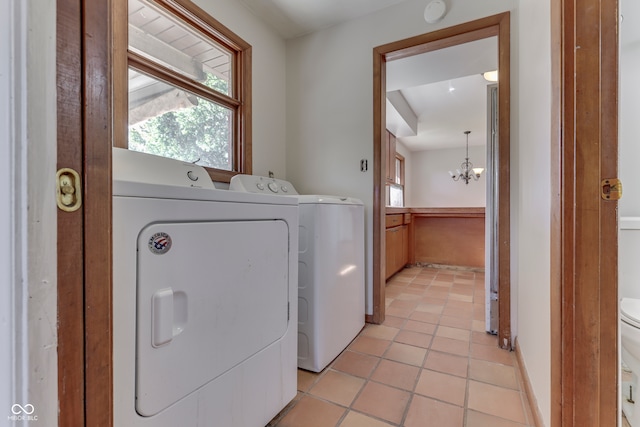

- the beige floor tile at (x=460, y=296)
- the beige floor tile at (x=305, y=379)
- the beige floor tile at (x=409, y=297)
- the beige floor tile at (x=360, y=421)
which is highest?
the beige floor tile at (x=460, y=296)

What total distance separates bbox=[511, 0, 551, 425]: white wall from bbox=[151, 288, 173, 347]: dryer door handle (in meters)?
1.17

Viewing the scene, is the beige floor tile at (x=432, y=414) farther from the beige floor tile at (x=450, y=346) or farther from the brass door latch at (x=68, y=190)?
the brass door latch at (x=68, y=190)

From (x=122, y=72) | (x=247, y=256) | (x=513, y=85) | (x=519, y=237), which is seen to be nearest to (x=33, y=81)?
(x=247, y=256)

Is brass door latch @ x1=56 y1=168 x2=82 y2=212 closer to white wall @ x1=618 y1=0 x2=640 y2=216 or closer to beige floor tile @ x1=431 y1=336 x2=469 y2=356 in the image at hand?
beige floor tile @ x1=431 y1=336 x2=469 y2=356

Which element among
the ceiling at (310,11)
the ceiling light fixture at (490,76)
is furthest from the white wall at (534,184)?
the ceiling light fixture at (490,76)

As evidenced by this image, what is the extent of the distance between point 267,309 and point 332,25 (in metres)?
2.24

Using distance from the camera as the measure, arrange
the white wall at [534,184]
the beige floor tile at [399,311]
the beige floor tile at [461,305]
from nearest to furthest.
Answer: the white wall at [534,184] → the beige floor tile at [399,311] → the beige floor tile at [461,305]

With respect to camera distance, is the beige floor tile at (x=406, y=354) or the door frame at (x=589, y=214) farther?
the beige floor tile at (x=406, y=354)

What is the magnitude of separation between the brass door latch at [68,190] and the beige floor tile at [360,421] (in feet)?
3.96

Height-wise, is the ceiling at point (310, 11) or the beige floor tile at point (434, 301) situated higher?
the ceiling at point (310, 11)

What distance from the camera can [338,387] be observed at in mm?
1341

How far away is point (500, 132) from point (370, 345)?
1.59 metres

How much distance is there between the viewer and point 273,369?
3.49ft

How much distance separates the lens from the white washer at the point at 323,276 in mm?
1441
